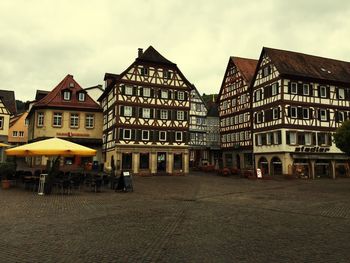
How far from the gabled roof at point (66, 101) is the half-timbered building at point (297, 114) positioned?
68.3 ft

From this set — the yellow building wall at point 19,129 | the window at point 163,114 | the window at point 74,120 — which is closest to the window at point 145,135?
the window at point 163,114

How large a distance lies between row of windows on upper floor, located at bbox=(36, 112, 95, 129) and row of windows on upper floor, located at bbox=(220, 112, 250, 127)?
18546mm

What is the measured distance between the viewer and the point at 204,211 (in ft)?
42.3

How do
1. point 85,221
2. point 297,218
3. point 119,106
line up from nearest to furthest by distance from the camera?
point 85,221
point 297,218
point 119,106

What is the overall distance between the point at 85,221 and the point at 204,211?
4507 mm

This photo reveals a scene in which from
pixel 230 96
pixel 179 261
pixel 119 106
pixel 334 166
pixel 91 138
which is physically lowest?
pixel 179 261

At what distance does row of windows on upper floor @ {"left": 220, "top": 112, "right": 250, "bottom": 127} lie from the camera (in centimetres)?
4419

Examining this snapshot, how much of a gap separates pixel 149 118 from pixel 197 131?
1891 centimetres

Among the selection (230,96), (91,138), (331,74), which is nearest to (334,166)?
(331,74)

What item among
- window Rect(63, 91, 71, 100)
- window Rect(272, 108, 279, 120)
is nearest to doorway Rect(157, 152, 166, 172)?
window Rect(272, 108, 279, 120)

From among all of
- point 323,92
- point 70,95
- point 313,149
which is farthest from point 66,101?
point 323,92

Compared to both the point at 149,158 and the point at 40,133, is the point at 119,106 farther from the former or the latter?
the point at 40,133

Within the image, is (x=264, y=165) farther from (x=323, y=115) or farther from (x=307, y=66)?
(x=307, y=66)

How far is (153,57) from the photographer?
129 ft
